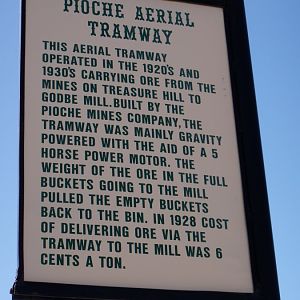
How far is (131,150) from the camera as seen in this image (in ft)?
17.7

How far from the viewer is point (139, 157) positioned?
5.38 metres

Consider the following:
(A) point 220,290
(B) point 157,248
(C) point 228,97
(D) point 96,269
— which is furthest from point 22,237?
(C) point 228,97

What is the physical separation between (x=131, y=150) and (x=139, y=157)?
0.07m

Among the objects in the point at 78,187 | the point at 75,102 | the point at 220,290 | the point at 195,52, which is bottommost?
the point at 220,290

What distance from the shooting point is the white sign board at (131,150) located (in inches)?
197

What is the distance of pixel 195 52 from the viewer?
19.7 ft

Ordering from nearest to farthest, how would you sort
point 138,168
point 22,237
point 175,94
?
point 22,237, point 138,168, point 175,94

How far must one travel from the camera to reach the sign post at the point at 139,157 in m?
4.99

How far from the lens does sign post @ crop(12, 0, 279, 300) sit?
4.99 m

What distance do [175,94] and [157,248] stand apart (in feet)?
3.81

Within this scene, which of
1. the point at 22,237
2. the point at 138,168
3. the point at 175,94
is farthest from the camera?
the point at 175,94

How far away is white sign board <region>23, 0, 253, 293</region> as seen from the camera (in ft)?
16.5

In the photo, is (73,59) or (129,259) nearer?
(129,259)

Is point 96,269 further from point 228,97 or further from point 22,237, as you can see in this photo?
point 228,97
